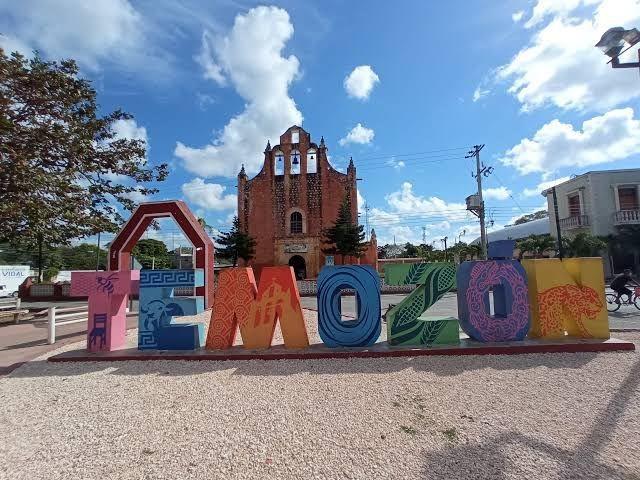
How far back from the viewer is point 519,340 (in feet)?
24.0

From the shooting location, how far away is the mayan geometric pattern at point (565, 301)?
7344 mm

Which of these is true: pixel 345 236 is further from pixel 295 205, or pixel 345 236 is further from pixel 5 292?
pixel 5 292

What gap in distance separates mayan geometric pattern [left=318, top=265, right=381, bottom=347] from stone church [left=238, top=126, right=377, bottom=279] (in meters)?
25.7

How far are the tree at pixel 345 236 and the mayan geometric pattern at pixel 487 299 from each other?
23.7 meters

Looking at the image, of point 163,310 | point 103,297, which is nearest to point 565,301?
point 163,310

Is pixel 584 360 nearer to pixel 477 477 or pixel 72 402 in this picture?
pixel 477 477

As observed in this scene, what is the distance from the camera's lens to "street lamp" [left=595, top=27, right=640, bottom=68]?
529cm

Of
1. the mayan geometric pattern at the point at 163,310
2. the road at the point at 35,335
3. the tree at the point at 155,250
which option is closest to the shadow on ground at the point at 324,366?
the mayan geometric pattern at the point at 163,310

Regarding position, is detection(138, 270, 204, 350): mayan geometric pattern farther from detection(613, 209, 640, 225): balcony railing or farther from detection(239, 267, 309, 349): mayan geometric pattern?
detection(613, 209, 640, 225): balcony railing

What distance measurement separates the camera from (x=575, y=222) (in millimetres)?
30656

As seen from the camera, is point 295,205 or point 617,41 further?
point 295,205

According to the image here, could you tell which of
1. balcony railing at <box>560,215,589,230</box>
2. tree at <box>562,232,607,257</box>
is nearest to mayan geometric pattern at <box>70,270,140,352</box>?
tree at <box>562,232,607,257</box>

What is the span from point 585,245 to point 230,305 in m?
29.1

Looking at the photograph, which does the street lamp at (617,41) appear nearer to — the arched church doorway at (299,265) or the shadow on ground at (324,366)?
the shadow on ground at (324,366)
